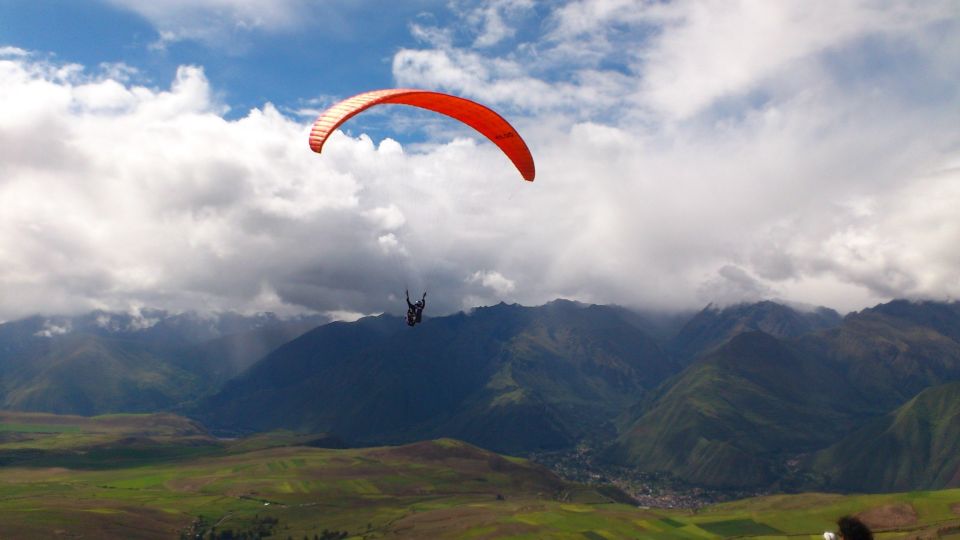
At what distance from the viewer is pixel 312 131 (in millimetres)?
43031

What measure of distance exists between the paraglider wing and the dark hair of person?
35666 millimetres

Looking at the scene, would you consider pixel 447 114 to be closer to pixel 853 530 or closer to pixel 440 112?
pixel 440 112

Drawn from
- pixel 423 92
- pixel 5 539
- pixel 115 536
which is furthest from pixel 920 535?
pixel 5 539

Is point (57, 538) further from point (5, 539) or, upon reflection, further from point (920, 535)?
point (920, 535)

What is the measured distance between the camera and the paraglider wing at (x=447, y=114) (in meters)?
43.6

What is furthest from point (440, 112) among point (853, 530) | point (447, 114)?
point (853, 530)

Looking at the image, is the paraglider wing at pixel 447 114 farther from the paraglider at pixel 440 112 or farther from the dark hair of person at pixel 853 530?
the dark hair of person at pixel 853 530

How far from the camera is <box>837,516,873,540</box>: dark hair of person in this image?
44.2 feet

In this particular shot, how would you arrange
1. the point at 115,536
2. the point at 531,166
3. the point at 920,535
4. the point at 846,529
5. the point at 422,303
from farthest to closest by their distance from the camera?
the point at 115,536
the point at 920,535
the point at 531,166
the point at 422,303
the point at 846,529

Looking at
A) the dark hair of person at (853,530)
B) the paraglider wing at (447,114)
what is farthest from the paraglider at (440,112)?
the dark hair of person at (853,530)

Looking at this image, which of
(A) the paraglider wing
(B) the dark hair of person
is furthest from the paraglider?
(B) the dark hair of person

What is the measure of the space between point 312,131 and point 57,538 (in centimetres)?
19973

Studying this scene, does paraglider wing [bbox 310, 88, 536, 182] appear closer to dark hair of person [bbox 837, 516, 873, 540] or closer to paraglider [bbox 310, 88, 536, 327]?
paraglider [bbox 310, 88, 536, 327]

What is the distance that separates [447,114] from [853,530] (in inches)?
1838
